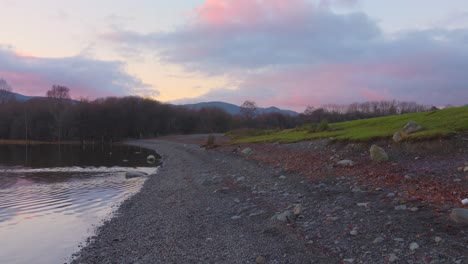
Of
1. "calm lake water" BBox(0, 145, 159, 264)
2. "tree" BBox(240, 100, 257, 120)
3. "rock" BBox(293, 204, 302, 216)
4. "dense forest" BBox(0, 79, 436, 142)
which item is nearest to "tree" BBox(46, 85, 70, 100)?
"dense forest" BBox(0, 79, 436, 142)

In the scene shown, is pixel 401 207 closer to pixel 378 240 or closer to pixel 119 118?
pixel 378 240

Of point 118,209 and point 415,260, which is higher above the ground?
point 415,260

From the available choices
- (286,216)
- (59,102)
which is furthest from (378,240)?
(59,102)

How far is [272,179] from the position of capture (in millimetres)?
16375

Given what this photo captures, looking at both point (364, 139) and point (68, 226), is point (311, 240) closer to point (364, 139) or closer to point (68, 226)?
point (68, 226)

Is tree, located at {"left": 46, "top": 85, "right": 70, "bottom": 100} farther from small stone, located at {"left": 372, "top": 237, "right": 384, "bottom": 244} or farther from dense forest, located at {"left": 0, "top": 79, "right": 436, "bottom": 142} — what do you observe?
small stone, located at {"left": 372, "top": 237, "right": 384, "bottom": 244}

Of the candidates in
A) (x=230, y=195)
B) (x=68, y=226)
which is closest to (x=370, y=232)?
(x=230, y=195)

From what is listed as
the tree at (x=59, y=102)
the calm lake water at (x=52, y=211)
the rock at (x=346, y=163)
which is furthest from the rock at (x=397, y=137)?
the tree at (x=59, y=102)

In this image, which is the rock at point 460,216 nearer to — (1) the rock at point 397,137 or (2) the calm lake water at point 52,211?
(2) the calm lake water at point 52,211

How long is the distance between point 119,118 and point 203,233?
113 m

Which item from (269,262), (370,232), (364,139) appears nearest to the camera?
(269,262)

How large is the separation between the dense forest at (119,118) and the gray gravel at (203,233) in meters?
91.0

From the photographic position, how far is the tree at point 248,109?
142 m

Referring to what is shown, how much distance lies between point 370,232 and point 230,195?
25.8 ft
